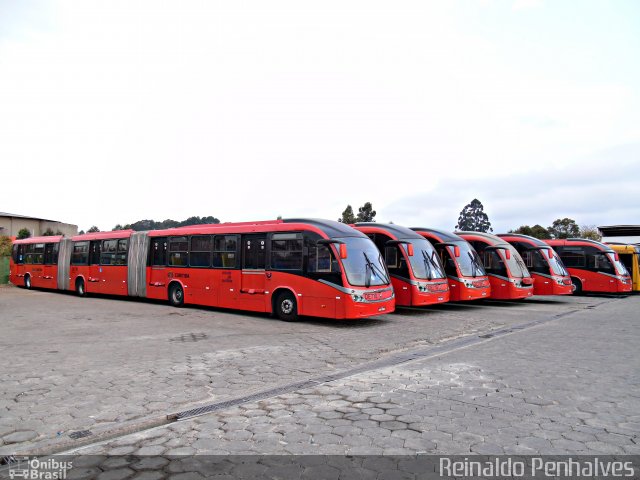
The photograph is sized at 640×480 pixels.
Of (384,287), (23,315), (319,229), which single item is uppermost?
(319,229)

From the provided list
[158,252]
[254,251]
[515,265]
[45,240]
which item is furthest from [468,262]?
[45,240]

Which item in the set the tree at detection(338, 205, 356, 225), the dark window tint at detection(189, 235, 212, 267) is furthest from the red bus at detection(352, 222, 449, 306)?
the tree at detection(338, 205, 356, 225)

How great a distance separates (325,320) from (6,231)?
2416 inches

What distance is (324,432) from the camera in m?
4.95

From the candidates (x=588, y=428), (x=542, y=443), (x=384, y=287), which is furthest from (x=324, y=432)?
(x=384, y=287)

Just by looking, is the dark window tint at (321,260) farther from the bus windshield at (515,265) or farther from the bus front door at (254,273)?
the bus windshield at (515,265)

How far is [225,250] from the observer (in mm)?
16359

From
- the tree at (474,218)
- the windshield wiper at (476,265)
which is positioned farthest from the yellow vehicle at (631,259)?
the tree at (474,218)

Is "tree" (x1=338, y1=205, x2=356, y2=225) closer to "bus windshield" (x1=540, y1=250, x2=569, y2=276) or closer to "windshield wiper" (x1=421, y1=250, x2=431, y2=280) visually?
"bus windshield" (x1=540, y1=250, x2=569, y2=276)

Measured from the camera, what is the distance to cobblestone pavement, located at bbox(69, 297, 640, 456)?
15.0ft

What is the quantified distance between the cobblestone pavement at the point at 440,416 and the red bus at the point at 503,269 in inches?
446

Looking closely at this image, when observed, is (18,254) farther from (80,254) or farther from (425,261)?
(425,261)

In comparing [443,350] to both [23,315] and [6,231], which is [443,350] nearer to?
[23,315]

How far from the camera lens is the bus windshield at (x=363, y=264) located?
43.3ft
